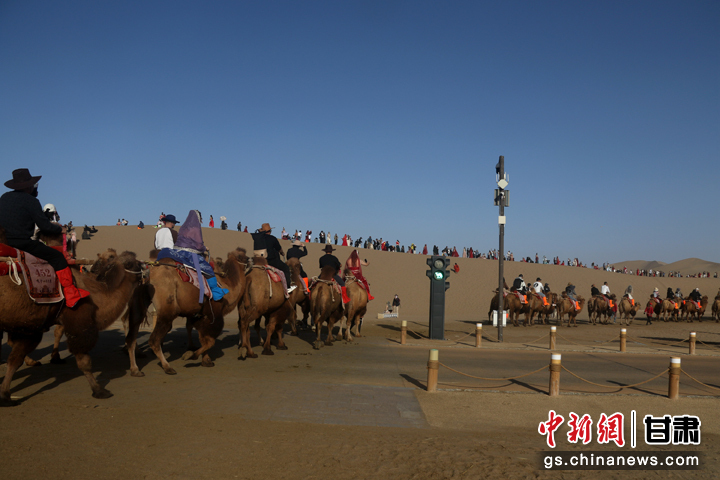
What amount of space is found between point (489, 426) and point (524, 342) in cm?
1256

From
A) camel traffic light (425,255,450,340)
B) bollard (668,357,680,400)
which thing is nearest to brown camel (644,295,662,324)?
camel traffic light (425,255,450,340)

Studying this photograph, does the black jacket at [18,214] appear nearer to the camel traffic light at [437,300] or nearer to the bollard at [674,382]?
the bollard at [674,382]

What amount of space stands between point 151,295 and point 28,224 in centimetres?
259

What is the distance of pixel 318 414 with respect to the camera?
23.1ft

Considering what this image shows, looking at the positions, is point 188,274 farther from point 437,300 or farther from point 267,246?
point 437,300

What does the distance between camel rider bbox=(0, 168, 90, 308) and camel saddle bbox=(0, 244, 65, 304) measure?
137 millimetres

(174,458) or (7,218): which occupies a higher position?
(7,218)

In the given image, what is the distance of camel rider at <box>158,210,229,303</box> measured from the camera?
9.58m

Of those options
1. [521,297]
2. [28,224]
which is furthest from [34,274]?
[521,297]

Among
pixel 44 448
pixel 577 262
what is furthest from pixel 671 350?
pixel 577 262

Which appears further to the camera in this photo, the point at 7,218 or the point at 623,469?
the point at 7,218

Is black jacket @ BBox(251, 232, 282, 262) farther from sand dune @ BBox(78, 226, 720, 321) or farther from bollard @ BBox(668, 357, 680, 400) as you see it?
sand dune @ BBox(78, 226, 720, 321)

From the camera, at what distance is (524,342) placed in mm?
18781

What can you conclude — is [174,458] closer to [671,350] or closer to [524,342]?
[524,342]
